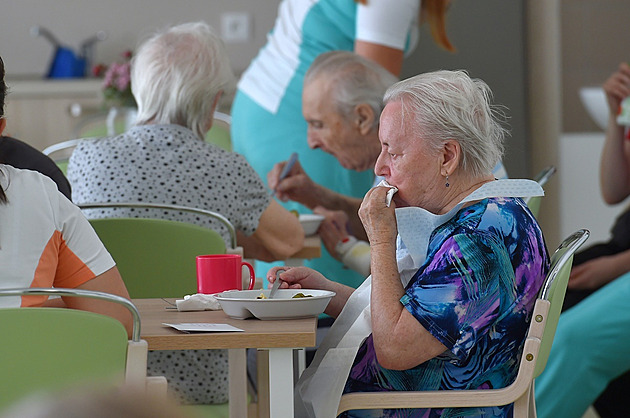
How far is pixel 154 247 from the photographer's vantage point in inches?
78.6

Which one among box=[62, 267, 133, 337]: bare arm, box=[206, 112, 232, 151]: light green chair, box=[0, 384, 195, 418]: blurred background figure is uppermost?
box=[0, 384, 195, 418]: blurred background figure

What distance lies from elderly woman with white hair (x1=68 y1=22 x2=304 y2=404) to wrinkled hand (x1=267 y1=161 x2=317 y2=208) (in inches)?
13.1

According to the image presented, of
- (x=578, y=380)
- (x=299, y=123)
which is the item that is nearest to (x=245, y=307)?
(x=578, y=380)

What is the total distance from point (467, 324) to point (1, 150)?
1026 mm

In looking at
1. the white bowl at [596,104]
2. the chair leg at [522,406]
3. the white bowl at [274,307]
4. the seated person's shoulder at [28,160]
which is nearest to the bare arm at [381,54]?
the seated person's shoulder at [28,160]

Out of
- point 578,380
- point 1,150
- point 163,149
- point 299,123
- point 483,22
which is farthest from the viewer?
point 483,22

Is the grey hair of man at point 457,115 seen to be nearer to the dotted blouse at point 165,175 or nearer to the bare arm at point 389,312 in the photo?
the bare arm at point 389,312

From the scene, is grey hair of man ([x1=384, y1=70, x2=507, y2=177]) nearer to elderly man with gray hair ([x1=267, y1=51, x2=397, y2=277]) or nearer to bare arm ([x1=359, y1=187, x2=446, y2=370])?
bare arm ([x1=359, y1=187, x2=446, y2=370])

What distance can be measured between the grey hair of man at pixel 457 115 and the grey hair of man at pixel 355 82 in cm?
93

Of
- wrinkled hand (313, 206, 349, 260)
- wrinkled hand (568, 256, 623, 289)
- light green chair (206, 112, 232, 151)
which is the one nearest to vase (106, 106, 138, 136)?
light green chair (206, 112, 232, 151)

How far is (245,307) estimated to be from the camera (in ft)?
5.07

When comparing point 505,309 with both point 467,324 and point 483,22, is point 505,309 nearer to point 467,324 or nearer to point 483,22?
point 467,324

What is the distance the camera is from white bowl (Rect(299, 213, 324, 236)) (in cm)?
259

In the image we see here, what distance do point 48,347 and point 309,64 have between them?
2092mm
